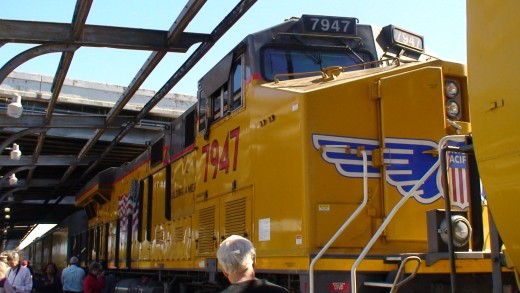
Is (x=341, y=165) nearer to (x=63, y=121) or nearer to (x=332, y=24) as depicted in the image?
(x=332, y=24)

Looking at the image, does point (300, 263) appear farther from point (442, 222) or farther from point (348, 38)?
point (348, 38)

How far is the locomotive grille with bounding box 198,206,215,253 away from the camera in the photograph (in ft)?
23.4

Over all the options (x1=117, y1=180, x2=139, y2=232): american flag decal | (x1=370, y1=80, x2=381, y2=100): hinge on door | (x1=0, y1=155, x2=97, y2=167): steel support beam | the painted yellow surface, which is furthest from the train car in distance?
(x1=0, y1=155, x2=97, y2=167): steel support beam

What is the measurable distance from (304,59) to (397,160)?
1.72m

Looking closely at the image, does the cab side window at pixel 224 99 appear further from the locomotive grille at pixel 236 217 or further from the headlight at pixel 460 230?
the headlight at pixel 460 230

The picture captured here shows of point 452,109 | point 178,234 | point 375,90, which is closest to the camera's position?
point 375,90

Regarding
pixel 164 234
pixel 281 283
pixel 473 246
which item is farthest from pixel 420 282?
pixel 164 234

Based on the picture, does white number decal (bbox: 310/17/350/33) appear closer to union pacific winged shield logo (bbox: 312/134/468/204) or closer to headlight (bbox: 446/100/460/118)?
headlight (bbox: 446/100/460/118)

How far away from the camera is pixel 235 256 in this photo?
303cm

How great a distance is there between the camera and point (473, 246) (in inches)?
171

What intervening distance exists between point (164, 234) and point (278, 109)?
470 cm

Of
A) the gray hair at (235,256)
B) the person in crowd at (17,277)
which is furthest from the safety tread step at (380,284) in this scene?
the person in crowd at (17,277)

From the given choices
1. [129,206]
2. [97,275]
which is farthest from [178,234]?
[129,206]

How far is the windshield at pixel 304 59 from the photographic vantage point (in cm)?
622
